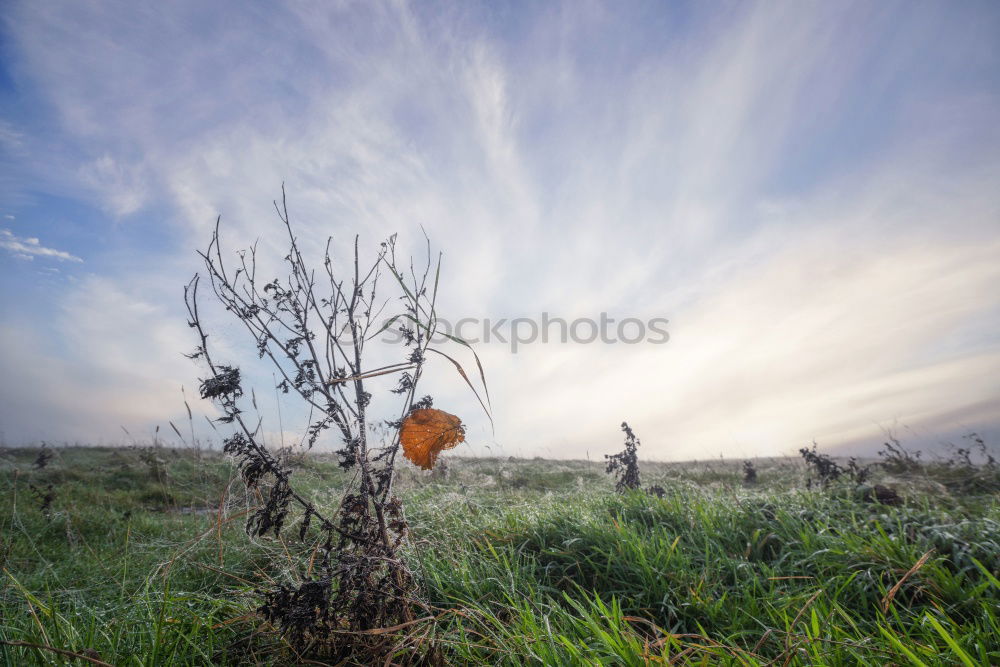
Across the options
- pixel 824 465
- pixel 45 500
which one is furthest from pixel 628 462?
pixel 45 500

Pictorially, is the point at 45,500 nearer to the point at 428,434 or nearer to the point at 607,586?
the point at 428,434

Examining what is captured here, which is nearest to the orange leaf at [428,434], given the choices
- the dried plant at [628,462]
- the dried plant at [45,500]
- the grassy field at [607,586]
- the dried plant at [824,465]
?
the grassy field at [607,586]

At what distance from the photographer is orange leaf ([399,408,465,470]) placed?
2762 millimetres

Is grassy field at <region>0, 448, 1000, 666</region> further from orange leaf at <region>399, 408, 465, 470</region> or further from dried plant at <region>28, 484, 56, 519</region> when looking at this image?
orange leaf at <region>399, 408, 465, 470</region>

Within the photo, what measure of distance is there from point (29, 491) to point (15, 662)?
7767 millimetres

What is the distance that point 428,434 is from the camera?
2.78 metres

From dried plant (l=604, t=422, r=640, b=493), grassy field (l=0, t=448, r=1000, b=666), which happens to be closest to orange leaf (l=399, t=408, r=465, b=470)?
grassy field (l=0, t=448, r=1000, b=666)

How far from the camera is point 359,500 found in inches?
96.0

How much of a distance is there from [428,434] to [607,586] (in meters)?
1.71

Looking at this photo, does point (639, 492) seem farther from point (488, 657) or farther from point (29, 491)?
point (29, 491)

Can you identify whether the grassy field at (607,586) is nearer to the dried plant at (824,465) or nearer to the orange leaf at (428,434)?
the orange leaf at (428,434)

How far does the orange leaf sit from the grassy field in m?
0.79

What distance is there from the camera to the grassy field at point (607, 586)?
7.35ft

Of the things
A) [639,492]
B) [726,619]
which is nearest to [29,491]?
[639,492]
